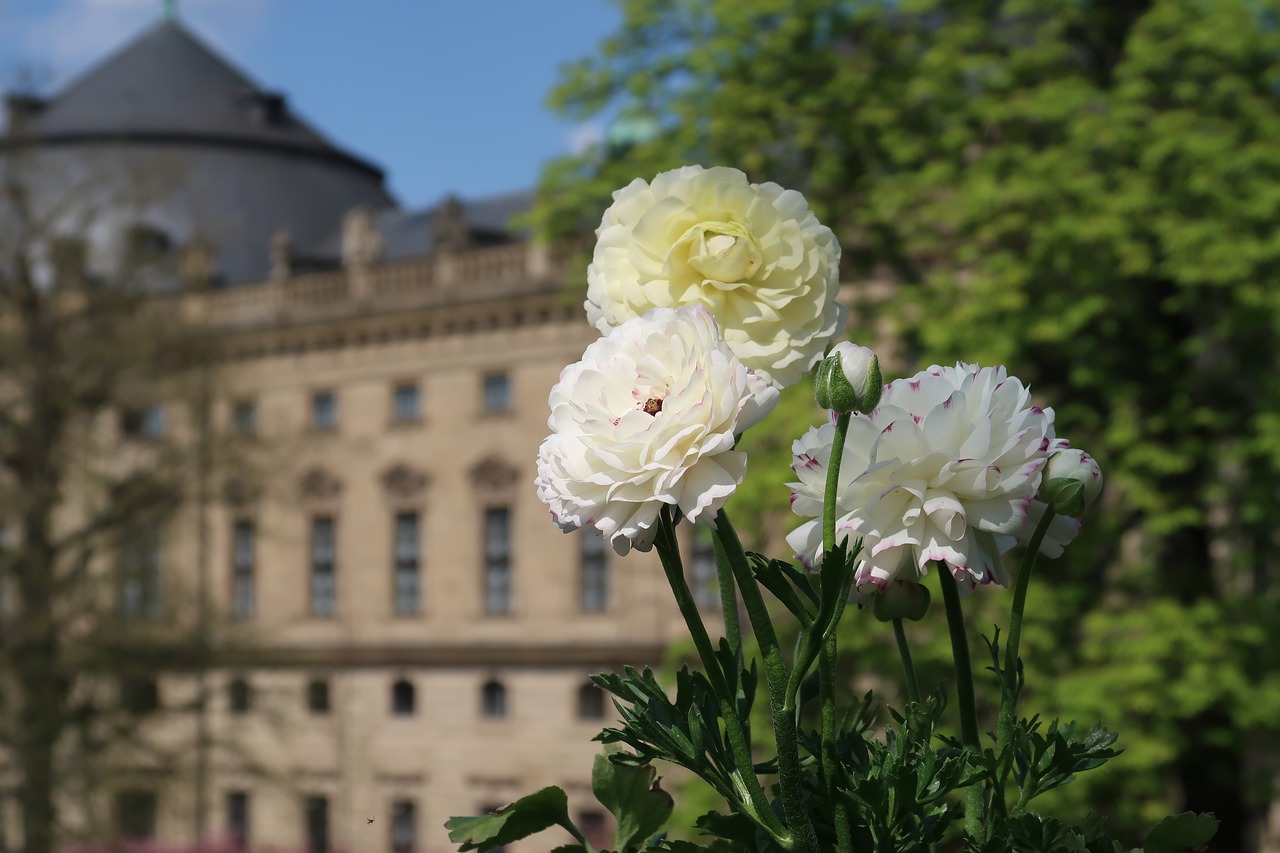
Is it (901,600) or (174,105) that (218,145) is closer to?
(174,105)

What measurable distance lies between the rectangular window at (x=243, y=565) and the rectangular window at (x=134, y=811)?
57.4 feet

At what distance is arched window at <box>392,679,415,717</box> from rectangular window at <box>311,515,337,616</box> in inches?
121

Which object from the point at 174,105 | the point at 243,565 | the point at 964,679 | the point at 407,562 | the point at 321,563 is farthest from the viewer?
the point at 174,105

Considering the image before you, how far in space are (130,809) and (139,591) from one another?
4.01 meters

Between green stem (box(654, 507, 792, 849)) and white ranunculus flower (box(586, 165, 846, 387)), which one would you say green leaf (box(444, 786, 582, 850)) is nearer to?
green stem (box(654, 507, 792, 849))

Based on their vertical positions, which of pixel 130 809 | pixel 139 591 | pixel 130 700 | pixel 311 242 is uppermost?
pixel 311 242

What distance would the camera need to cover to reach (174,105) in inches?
1825

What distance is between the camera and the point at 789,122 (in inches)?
732

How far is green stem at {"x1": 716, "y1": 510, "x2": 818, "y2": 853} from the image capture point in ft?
6.09

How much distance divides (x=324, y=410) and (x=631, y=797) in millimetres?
40818

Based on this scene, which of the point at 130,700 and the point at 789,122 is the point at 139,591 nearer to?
the point at 130,700

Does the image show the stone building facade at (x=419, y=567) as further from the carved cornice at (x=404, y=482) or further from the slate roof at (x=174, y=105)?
the slate roof at (x=174, y=105)

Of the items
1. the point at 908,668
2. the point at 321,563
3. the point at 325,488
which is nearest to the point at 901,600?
the point at 908,668

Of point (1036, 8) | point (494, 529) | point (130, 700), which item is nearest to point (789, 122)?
point (1036, 8)
